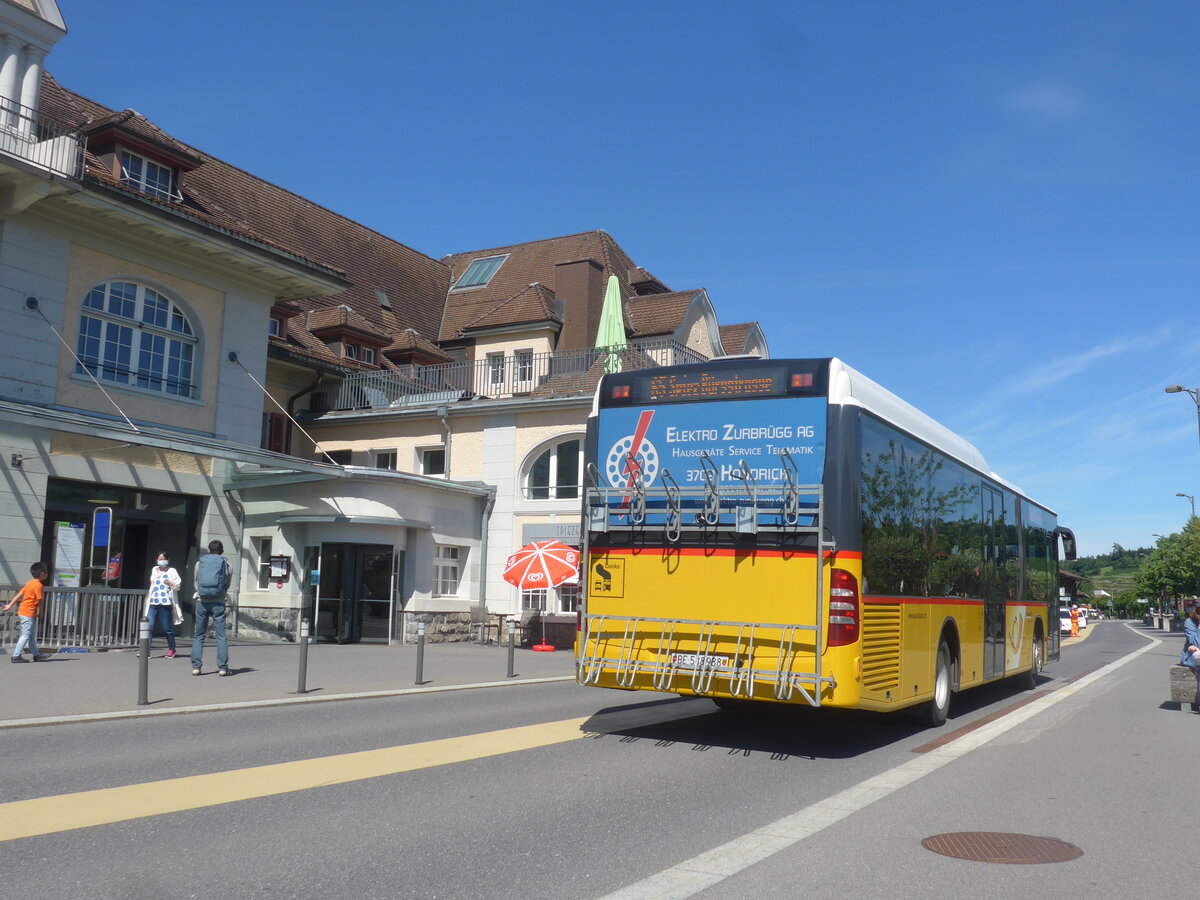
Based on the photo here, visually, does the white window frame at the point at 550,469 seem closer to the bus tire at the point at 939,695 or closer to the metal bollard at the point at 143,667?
the bus tire at the point at 939,695

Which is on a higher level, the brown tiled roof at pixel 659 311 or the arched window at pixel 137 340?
the brown tiled roof at pixel 659 311

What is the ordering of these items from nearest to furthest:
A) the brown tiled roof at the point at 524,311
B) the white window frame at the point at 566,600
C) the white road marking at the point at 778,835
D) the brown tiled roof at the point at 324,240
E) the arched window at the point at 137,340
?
the white road marking at the point at 778,835
the arched window at the point at 137,340
the white window frame at the point at 566,600
the brown tiled roof at the point at 324,240
the brown tiled roof at the point at 524,311

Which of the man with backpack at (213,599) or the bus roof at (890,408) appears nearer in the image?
the bus roof at (890,408)

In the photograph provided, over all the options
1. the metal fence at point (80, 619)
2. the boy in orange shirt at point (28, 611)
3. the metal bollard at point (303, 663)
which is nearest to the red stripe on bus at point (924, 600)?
the metal bollard at point (303, 663)

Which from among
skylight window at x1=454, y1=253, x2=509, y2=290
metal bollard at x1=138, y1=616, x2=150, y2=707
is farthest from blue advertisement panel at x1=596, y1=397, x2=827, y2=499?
skylight window at x1=454, y1=253, x2=509, y2=290

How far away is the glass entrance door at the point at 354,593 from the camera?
25.2 m

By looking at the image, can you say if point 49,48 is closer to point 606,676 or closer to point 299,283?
point 299,283

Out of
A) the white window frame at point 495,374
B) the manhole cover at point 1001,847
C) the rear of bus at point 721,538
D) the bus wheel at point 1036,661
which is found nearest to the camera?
the manhole cover at point 1001,847

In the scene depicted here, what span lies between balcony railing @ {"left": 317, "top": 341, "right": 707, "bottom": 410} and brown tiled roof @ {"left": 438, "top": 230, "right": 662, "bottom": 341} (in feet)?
17.8

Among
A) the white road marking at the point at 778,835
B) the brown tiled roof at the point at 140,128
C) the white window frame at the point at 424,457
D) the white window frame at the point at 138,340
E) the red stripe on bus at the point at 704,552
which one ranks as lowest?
the white road marking at the point at 778,835

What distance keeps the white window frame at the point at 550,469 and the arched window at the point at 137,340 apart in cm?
859

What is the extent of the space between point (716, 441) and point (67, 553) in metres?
17.0

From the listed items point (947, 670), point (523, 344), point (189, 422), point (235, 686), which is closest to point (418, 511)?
point (189, 422)

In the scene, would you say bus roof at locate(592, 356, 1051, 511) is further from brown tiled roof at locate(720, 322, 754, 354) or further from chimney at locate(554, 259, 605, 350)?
brown tiled roof at locate(720, 322, 754, 354)
